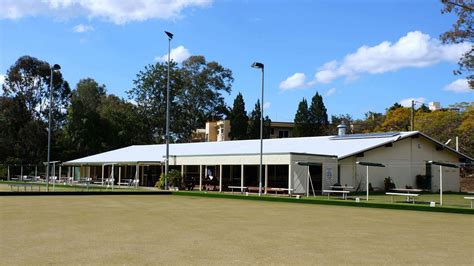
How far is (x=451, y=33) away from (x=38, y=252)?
25.7 metres

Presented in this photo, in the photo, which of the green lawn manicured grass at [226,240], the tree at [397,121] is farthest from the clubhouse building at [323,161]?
the tree at [397,121]

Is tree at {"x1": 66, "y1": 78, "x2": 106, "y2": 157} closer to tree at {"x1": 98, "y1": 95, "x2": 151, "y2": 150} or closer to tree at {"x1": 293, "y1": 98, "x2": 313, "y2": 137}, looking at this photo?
tree at {"x1": 98, "y1": 95, "x2": 151, "y2": 150}

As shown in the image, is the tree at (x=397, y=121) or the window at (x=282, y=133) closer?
the tree at (x=397, y=121)

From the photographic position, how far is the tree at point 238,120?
7125 centimetres

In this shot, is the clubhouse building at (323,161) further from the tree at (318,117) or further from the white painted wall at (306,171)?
Answer: the tree at (318,117)

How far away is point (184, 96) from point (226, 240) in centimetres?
6604

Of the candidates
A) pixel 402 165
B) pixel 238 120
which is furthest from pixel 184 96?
pixel 402 165

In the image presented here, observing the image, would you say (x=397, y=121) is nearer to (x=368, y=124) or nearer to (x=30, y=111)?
(x=368, y=124)

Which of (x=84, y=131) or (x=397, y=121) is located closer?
(x=397, y=121)

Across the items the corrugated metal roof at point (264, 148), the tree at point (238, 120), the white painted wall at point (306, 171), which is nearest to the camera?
the white painted wall at point (306, 171)

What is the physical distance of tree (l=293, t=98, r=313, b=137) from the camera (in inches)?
2729

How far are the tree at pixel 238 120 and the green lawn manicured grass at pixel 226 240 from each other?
55.4 metres

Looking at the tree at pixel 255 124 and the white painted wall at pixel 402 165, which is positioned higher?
the tree at pixel 255 124

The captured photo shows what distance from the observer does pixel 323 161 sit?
32.1m
